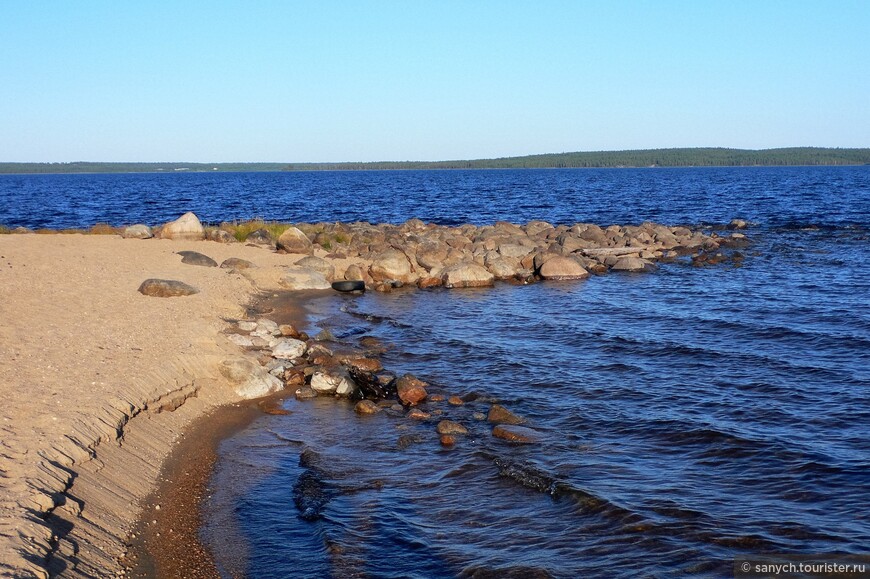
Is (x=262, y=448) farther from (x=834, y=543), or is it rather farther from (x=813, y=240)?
(x=813, y=240)

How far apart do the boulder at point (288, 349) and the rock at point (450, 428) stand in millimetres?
4270

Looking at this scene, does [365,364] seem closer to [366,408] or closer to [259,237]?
[366,408]

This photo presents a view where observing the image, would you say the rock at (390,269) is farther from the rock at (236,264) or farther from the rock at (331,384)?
the rock at (331,384)

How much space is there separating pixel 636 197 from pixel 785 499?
5940 cm

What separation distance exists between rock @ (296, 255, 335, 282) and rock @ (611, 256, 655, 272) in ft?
32.7

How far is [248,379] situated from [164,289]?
5379mm

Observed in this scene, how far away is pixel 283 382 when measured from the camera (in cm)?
1245

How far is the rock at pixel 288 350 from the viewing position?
13.6m

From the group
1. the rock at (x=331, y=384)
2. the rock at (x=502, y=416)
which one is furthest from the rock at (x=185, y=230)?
the rock at (x=502, y=416)

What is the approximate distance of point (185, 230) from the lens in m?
27.9

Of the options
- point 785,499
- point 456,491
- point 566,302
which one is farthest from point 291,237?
point 785,499

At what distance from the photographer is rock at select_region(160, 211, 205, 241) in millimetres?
27859

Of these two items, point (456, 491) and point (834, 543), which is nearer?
point (834, 543)

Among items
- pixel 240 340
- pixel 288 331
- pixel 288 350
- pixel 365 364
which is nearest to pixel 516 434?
pixel 365 364
